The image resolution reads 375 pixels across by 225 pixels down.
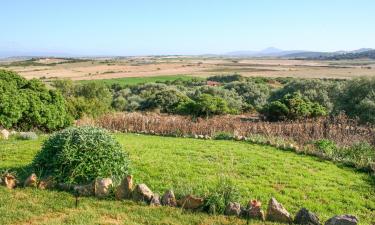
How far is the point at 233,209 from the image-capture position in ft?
22.6

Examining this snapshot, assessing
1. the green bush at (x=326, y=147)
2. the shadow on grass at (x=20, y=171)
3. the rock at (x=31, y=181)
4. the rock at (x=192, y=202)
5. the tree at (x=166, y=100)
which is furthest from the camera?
the tree at (x=166, y=100)

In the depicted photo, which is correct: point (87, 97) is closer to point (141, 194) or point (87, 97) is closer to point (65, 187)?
point (65, 187)

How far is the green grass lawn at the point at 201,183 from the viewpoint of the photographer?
21.8 feet

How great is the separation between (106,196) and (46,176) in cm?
145

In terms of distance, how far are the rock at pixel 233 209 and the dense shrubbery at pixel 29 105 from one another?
481 inches

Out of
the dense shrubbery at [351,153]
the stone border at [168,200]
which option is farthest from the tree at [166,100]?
the stone border at [168,200]

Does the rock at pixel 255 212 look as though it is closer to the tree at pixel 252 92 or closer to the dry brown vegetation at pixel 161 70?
the tree at pixel 252 92

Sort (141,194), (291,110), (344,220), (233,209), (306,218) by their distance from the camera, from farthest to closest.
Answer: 1. (291,110)
2. (141,194)
3. (233,209)
4. (306,218)
5. (344,220)

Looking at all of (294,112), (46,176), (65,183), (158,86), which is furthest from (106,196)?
(158,86)

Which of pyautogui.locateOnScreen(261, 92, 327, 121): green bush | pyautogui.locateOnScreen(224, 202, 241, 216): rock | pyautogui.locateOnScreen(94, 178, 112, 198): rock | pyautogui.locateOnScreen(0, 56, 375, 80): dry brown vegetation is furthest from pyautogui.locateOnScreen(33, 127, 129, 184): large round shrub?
pyautogui.locateOnScreen(0, 56, 375, 80): dry brown vegetation

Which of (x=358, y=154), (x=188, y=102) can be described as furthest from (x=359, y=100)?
(x=358, y=154)

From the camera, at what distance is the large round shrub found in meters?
7.89

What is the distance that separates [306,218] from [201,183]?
269cm

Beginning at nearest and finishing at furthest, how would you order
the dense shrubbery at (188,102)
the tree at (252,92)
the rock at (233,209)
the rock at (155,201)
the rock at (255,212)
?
the rock at (255,212) → the rock at (233,209) → the rock at (155,201) → the dense shrubbery at (188,102) → the tree at (252,92)
